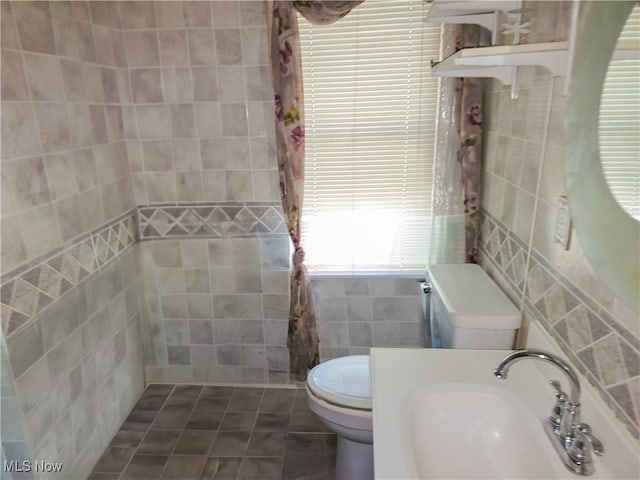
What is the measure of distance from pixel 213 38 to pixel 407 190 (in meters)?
1.14

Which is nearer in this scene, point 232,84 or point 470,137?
point 470,137

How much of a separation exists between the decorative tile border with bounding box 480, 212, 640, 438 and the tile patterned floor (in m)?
1.17

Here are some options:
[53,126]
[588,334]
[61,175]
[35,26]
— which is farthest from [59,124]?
[588,334]

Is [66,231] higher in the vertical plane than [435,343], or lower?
higher

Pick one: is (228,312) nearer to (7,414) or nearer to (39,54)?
(7,414)

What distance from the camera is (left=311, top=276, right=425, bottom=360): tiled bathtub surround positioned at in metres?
2.20

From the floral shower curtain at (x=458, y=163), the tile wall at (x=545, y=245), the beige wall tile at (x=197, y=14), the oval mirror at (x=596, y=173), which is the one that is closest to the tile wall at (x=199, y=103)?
the beige wall tile at (x=197, y=14)

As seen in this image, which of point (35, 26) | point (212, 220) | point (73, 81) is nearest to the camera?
point (35, 26)

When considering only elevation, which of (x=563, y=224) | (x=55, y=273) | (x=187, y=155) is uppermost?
(x=187, y=155)

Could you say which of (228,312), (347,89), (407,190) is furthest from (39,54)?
(407,190)

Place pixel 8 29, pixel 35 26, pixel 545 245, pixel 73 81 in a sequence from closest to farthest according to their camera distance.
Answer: pixel 545 245 < pixel 8 29 < pixel 35 26 < pixel 73 81

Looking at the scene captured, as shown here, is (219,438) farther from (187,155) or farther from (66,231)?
(187,155)

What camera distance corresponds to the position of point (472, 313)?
4.57 ft

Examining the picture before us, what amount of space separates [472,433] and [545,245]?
0.55 metres
